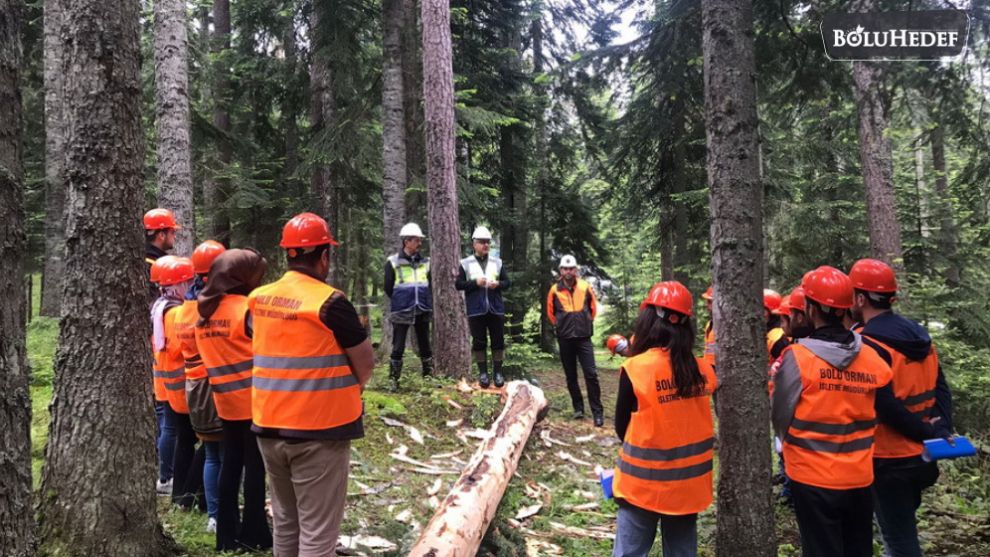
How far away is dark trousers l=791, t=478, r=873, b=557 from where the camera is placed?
3529mm

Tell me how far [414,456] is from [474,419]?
130 centimetres

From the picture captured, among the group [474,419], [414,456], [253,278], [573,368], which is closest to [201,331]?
[253,278]

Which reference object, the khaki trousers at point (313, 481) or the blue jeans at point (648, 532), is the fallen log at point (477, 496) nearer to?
the khaki trousers at point (313, 481)

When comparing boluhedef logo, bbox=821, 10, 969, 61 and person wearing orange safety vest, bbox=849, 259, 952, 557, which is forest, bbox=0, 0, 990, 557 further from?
person wearing orange safety vest, bbox=849, 259, 952, 557

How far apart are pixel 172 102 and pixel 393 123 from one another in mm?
4239

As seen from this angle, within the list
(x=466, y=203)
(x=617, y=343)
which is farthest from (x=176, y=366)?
(x=466, y=203)

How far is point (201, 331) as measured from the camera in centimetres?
404

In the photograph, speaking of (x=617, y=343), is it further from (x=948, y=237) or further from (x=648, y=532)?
(x=948, y=237)

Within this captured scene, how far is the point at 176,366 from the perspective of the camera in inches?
183

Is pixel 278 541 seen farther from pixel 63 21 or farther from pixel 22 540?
pixel 63 21

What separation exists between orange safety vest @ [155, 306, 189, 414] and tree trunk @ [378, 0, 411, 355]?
6.57m

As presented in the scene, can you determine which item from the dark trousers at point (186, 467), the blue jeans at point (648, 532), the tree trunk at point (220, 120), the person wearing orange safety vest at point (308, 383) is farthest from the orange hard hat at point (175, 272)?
the tree trunk at point (220, 120)

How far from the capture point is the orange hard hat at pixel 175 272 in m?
4.66

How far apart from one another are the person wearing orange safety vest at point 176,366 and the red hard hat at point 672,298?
11.3ft
